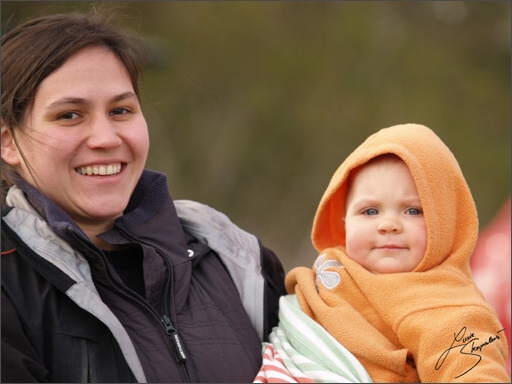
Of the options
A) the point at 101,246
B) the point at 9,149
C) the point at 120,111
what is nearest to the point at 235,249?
the point at 101,246

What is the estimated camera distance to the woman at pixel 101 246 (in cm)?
194

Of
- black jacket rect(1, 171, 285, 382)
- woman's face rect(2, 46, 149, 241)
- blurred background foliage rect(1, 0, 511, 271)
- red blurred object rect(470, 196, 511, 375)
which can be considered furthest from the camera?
blurred background foliage rect(1, 0, 511, 271)

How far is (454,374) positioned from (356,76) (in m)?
7.61

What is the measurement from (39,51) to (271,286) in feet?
2.90

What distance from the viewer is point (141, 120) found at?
90.4 inches

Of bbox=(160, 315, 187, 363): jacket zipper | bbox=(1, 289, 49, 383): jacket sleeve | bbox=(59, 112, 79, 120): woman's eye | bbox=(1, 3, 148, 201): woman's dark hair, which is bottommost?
bbox=(1, 289, 49, 383): jacket sleeve

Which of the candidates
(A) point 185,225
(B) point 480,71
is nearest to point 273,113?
(B) point 480,71

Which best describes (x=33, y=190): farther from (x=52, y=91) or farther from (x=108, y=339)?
(x=108, y=339)

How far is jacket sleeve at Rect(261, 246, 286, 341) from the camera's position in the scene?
91.5 inches

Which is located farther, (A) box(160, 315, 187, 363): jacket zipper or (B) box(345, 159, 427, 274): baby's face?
(B) box(345, 159, 427, 274): baby's face

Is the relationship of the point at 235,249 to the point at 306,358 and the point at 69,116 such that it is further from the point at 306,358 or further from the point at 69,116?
the point at 69,116

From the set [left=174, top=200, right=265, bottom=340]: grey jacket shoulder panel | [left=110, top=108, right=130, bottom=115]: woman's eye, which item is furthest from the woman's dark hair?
[left=174, top=200, right=265, bottom=340]: grey jacket shoulder panel

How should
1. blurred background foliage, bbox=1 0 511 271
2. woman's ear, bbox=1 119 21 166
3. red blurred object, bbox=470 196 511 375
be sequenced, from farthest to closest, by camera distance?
blurred background foliage, bbox=1 0 511 271 < red blurred object, bbox=470 196 511 375 < woman's ear, bbox=1 119 21 166
